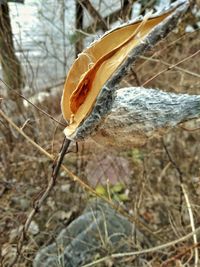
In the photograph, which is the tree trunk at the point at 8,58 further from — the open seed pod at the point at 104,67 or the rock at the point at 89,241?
the open seed pod at the point at 104,67

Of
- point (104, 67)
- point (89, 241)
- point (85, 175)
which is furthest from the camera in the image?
point (85, 175)

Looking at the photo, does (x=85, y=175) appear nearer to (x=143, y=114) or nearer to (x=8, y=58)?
(x=8, y=58)

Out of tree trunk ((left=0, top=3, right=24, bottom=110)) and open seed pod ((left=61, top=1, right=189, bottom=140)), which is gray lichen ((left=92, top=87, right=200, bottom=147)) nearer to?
open seed pod ((left=61, top=1, right=189, bottom=140))

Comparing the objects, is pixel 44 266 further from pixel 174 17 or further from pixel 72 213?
pixel 174 17

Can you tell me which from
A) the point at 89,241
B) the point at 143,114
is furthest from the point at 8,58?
the point at 143,114

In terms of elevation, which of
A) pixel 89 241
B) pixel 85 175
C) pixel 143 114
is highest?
pixel 143 114

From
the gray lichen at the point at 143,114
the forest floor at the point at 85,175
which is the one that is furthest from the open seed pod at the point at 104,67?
the forest floor at the point at 85,175

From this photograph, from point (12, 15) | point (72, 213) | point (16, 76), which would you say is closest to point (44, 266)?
point (72, 213)
